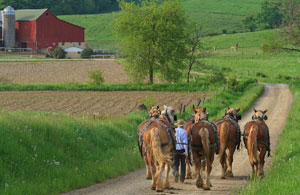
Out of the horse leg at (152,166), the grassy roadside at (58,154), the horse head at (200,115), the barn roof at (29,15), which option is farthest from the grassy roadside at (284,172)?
the barn roof at (29,15)

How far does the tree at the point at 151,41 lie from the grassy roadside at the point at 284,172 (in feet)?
96.0

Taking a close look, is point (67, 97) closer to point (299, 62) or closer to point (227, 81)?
point (227, 81)

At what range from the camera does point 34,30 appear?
101250mm

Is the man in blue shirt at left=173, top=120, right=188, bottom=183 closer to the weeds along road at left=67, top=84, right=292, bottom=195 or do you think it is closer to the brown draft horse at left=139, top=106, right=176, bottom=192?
the weeds along road at left=67, top=84, right=292, bottom=195

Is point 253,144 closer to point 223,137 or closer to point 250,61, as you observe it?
point 223,137

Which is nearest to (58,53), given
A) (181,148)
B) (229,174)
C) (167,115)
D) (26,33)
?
(26,33)

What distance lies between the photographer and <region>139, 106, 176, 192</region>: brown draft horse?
545 inches

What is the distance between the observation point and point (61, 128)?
704 inches

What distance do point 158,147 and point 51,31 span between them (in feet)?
303

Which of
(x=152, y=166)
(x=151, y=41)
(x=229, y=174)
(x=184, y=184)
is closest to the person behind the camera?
(x=152, y=166)

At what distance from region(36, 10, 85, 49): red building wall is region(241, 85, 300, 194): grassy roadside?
81.2 metres

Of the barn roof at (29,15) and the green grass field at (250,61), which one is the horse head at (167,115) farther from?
the barn roof at (29,15)

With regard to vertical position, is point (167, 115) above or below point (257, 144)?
above

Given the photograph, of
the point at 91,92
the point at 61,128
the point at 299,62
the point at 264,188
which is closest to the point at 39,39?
the point at 299,62
